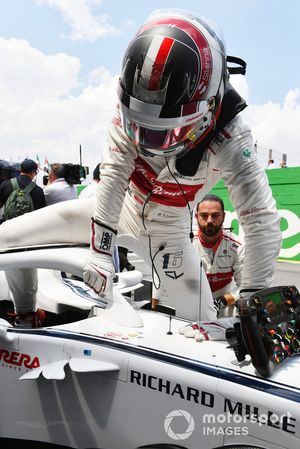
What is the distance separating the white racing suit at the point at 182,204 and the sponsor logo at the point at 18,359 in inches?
26.1

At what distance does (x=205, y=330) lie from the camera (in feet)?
5.79

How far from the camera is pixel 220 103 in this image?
6.37 ft

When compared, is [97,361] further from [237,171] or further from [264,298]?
[237,171]

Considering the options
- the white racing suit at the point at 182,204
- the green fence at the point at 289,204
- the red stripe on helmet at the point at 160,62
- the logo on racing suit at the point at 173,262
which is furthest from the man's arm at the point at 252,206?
the green fence at the point at 289,204

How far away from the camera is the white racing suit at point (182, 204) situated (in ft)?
6.34

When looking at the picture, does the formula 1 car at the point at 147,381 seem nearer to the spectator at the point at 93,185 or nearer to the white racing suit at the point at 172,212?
the white racing suit at the point at 172,212

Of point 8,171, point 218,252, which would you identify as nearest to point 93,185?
point 218,252

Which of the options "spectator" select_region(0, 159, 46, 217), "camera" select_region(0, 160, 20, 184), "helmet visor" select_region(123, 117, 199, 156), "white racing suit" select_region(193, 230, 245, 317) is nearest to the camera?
"helmet visor" select_region(123, 117, 199, 156)

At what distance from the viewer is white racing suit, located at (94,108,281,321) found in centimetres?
193

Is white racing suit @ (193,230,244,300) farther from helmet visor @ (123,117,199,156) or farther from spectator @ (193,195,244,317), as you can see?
helmet visor @ (123,117,199,156)

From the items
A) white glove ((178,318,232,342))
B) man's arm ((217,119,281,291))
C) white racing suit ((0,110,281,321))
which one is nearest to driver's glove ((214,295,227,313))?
white racing suit ((0,110,281,321))

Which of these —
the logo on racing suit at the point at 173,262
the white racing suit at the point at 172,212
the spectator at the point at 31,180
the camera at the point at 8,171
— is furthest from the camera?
the camera at the point at 8,171

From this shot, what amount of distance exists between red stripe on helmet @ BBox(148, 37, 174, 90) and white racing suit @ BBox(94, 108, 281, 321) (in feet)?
1.20

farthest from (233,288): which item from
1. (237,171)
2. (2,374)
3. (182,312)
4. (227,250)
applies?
(2,374)
